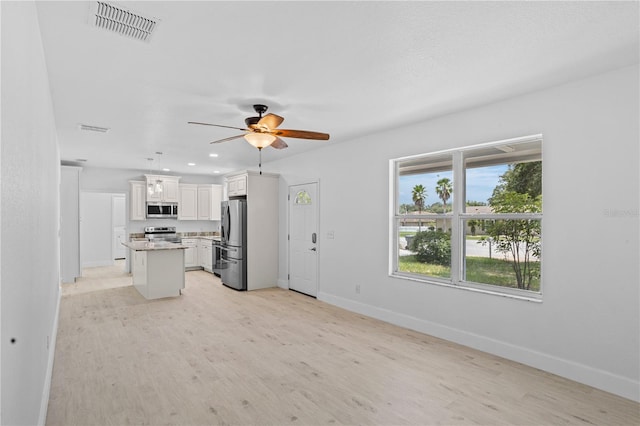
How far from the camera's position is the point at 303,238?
6250mm

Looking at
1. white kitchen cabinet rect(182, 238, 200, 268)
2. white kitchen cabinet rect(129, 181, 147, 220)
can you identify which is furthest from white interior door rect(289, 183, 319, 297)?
white kitchen cabinet rect(129, 181, 147, 220)

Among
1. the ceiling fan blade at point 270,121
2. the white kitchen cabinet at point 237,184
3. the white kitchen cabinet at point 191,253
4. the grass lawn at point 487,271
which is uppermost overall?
the ceiling fan blade at point 270,121

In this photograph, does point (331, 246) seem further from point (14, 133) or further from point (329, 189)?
point (14, 133)

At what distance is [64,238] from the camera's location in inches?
269

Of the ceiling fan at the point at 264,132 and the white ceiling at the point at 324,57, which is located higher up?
the white ceiling at the point at 324,57

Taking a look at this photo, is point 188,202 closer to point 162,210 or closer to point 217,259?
point 162,210

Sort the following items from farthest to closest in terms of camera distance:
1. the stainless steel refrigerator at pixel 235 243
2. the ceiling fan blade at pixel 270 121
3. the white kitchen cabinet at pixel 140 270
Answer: the stainless steel refrigerator at pixel 235 243 < the white kitchen cabinet at pixel 140 270 < the ceiling fan blade at pixel 270 121

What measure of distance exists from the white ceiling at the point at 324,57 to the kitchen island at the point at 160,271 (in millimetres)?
2353

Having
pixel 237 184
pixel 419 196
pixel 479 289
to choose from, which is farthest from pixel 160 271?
pixel 479 289

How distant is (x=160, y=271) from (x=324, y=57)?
470cm

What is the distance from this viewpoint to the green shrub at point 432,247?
13.9 feet

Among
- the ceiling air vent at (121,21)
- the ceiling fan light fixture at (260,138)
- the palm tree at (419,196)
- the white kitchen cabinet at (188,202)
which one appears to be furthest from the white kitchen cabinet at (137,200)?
the ceiling air vent at (121,21)

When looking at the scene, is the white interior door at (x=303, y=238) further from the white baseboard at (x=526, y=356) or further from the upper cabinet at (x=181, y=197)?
the upper cabinet at (x=181, y=197)

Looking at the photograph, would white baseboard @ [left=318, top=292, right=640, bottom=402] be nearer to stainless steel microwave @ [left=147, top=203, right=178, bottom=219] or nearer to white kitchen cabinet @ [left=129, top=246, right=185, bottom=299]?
white kitchen cabinet @ [left=129, top=246, right=185, bottom=299]
